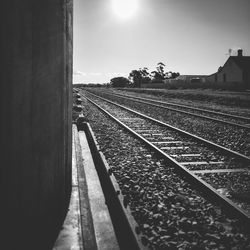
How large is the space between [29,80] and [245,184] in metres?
3.88

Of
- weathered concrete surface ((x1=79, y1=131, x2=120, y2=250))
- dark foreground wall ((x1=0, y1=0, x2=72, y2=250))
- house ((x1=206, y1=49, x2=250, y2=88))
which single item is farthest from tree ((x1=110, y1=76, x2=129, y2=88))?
dark foreground wall ((x1=0, y1=0, x2=72, y2=250))

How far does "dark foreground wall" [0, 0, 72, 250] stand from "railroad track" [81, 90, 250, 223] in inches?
93.8

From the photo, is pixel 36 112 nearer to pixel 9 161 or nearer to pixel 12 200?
pixel 9 161

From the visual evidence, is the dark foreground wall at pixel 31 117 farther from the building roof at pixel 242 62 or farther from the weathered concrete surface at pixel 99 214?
the building roof at pixel 242 62

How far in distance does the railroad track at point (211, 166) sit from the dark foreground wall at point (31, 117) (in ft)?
7.82

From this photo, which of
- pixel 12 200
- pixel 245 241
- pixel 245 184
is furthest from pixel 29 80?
pixel 245 184

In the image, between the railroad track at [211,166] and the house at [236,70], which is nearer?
the railroad track at [211,166]

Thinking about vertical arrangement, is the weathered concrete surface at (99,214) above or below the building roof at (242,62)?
below

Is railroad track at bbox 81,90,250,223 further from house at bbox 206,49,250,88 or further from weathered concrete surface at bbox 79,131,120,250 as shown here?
house at bbox 206,49,250,88

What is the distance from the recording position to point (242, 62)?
5959 centimetres

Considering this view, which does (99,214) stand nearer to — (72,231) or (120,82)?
(72,231)

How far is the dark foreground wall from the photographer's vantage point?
2.19 meters

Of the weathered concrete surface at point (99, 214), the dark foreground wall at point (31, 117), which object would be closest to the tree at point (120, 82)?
the weathered concrete surface at point (99, 214)

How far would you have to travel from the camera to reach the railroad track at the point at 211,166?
3.93m
